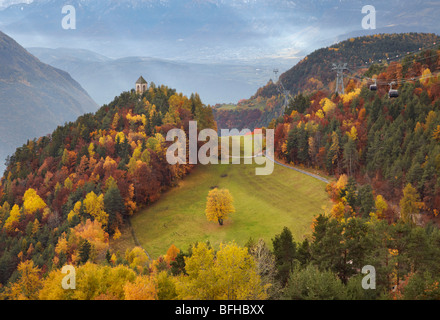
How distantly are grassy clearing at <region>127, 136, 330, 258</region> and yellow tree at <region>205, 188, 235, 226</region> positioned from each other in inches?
80.6

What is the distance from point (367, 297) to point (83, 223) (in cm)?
6487

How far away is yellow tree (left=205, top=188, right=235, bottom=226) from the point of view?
80938mm

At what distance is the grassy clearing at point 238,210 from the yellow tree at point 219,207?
2.05 metres

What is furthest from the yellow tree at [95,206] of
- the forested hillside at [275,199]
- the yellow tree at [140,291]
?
the yellow tree at [140,291]

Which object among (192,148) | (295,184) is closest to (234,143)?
(192,148)

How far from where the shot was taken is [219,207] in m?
80.8

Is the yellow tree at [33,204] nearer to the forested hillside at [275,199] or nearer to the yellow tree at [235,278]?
the forested hillside at [275,199]

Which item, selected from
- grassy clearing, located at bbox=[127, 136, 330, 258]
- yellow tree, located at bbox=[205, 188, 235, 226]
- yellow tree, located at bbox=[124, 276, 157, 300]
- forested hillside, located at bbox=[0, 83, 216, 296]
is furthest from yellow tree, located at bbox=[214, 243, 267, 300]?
yellow tree, located at bbox=[205, 188, 235, 226]

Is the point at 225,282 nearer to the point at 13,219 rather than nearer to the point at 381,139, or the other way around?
the point at 381,139

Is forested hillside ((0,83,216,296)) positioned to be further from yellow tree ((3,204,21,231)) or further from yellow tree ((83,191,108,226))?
yellow tree ((3,204,21,231))

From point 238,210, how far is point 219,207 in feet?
26.6

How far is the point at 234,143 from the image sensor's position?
134 m

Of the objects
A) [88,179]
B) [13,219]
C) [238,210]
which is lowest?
[13,219]

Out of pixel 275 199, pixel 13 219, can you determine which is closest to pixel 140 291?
pixel 275 199
